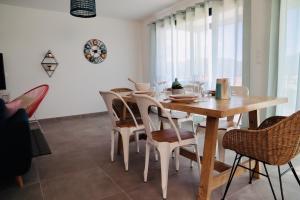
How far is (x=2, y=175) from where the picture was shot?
1.71 metres

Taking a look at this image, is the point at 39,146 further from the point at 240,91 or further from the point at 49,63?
the point at 49,63

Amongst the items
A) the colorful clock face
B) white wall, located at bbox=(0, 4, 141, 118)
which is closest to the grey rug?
white wall, located at bbox=(0, 4, 141, 118)

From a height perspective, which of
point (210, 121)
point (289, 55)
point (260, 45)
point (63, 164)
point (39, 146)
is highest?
point (260, 45)

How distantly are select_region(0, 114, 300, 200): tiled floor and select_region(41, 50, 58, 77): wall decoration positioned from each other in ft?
7.90

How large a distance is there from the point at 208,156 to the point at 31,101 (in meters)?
2.63

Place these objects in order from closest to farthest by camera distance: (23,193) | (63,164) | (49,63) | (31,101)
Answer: (23,193) < (63,164) < (31,101) < (49,63)

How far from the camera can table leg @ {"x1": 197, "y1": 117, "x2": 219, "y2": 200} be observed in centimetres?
146

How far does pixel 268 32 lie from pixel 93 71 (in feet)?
12.8

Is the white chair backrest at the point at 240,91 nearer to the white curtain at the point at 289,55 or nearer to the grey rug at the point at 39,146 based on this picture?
the white curtain at the point at 289,55

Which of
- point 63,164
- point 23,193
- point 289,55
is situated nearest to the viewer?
point 23,193

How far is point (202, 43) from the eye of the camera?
155 inches

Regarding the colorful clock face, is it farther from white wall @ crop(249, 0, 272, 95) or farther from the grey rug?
white wall @ crop(249, 0, 272, 95)

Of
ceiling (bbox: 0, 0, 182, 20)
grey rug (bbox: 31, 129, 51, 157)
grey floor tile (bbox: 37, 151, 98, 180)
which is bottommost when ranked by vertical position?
grey floor tile (bbox: 37, 151, 98, 180)

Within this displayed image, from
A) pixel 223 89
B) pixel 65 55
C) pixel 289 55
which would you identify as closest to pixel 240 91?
pixel 223 89
